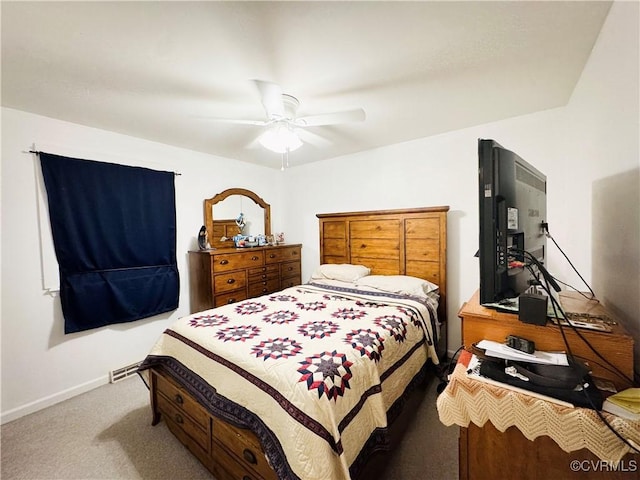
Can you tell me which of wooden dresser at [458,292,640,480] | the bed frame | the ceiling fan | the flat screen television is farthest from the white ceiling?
wooden dresser at [458,292,640,480]

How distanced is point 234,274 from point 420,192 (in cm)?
232

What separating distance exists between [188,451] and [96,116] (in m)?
2.64

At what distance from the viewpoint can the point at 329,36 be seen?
1294 mm

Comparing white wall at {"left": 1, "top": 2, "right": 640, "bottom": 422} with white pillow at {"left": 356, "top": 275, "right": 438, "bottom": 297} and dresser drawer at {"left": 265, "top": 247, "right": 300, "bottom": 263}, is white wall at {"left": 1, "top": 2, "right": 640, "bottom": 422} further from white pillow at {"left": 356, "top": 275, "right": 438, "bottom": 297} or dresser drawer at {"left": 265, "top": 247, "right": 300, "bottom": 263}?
dresser drawer at {"left": 265, "top": 247, "right": 300, "bottom": 263}

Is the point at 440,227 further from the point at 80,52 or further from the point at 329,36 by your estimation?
the point at 80,52

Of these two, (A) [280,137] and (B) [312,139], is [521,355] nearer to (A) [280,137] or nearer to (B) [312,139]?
(A) [280,137]

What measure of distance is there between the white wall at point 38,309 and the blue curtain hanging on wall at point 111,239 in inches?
4.3

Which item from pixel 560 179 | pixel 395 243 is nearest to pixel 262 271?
pixel 395 243

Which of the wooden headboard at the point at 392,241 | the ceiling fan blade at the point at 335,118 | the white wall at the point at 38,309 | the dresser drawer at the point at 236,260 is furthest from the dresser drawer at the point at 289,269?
the ceiling fan blade at the point at 335,118

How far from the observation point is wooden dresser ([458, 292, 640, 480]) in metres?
0.76

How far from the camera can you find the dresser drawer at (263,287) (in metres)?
3.24

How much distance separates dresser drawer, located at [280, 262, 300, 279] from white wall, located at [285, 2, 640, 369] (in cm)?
15

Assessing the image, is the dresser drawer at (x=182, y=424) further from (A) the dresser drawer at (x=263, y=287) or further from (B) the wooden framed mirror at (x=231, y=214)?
(B) the wooden framed mirror at (x=231, y=214)

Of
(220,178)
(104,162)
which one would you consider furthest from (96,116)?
(220,178)
